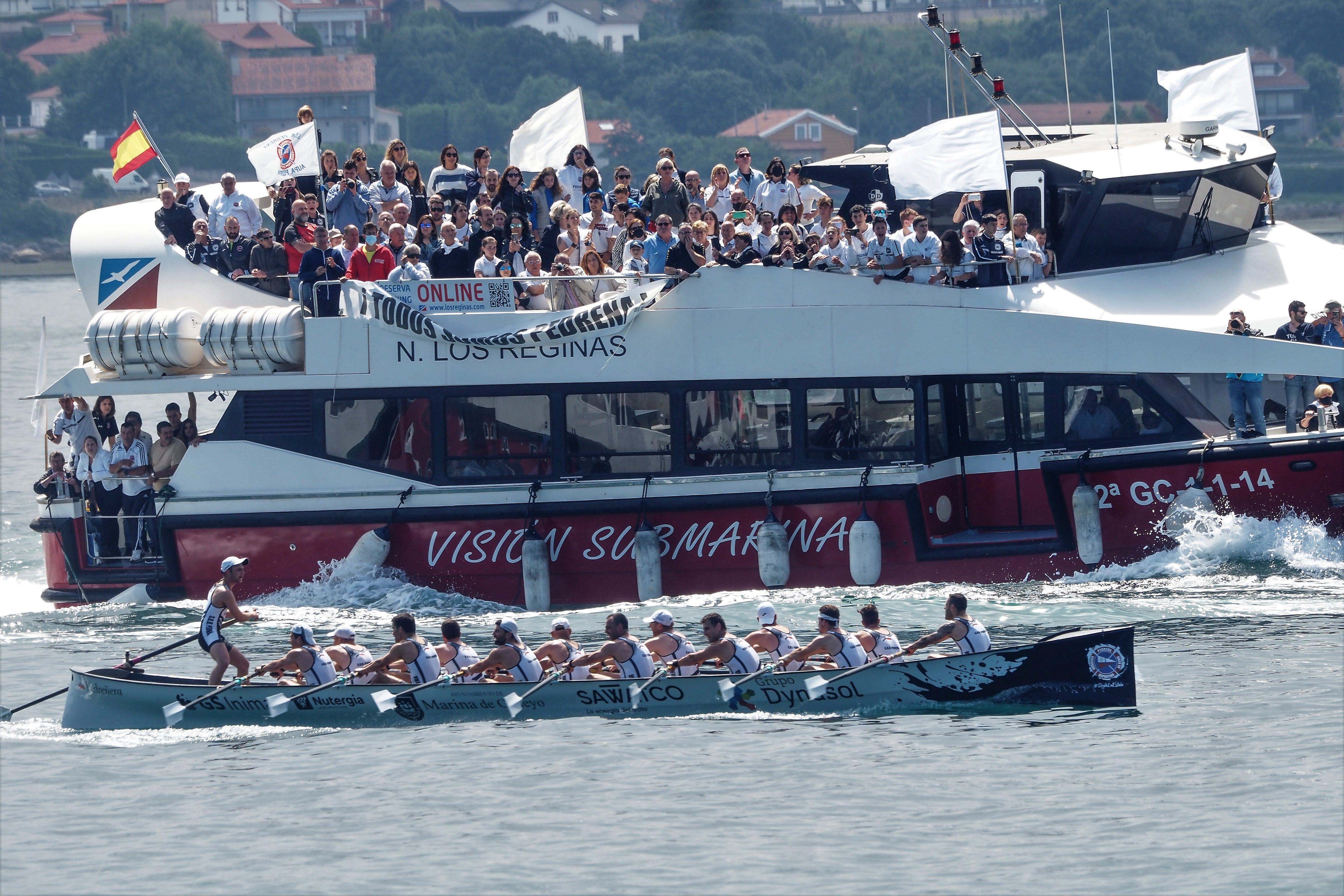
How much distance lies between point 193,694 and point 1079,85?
73970mm

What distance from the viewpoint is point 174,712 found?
1817cm

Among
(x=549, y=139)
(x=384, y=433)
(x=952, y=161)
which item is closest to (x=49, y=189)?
(x=549, y=139)

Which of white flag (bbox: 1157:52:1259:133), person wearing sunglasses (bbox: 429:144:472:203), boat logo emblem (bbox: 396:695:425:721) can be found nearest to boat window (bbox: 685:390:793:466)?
person wearing sunglasses (bbox: 429:144:472:203)

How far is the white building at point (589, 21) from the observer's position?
108m

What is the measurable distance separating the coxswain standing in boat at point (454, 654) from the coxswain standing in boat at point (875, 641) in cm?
368

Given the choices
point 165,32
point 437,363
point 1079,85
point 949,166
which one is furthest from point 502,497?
point 165,32

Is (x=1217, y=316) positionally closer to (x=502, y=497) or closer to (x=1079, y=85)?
(x=502, y=497)

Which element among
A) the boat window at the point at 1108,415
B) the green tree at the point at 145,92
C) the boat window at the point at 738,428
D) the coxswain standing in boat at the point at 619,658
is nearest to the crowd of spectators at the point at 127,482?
the boat window at the point at 738,428

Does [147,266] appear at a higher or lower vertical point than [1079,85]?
lower

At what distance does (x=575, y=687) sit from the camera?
17.5 m

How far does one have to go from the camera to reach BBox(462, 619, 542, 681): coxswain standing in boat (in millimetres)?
17625

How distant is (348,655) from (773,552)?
4465 millimetres

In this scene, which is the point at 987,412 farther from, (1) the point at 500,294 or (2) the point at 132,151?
(2) the point at 132,151

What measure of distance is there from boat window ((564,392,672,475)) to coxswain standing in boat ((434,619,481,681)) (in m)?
2.76
